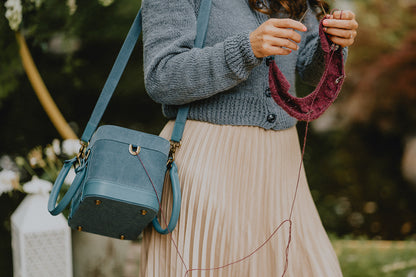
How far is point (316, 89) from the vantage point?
103cm

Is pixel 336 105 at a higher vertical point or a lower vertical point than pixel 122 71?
lower

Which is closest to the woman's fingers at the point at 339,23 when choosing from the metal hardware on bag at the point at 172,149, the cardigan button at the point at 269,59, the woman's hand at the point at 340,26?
the woman's hand at the point at 340,26

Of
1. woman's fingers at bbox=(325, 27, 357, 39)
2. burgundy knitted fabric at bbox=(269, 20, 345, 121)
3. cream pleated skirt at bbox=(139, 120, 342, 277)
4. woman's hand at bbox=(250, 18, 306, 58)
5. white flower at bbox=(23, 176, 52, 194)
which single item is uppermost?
woman's fingers at bbox=(325, 27, 357, 39)

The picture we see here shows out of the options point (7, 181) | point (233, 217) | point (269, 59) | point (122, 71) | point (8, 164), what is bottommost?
point (8, 164)

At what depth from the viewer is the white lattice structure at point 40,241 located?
1.78 m

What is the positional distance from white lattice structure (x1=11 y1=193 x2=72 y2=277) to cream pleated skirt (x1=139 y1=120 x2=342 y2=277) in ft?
2.71

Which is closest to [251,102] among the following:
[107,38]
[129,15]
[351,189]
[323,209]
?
[129,15]

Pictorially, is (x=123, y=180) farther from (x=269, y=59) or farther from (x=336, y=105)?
(x=336, y=105)

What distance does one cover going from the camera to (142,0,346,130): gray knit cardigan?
987 mm

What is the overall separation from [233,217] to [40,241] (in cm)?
107

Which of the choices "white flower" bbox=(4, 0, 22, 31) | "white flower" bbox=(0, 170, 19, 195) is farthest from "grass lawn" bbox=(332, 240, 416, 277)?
"white flower" bbox=(4, 0, 22, 31)

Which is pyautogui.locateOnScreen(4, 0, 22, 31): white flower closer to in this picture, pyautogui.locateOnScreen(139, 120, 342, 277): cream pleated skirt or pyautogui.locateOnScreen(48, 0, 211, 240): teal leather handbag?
pyautogui.locateOnScreen(48, 0, 211, 240): teal leather handbag

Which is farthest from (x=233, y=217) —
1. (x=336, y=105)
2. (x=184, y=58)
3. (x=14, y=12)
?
(x=336, y=105)

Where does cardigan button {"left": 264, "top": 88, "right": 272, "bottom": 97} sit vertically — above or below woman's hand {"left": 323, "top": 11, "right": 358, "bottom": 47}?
below
